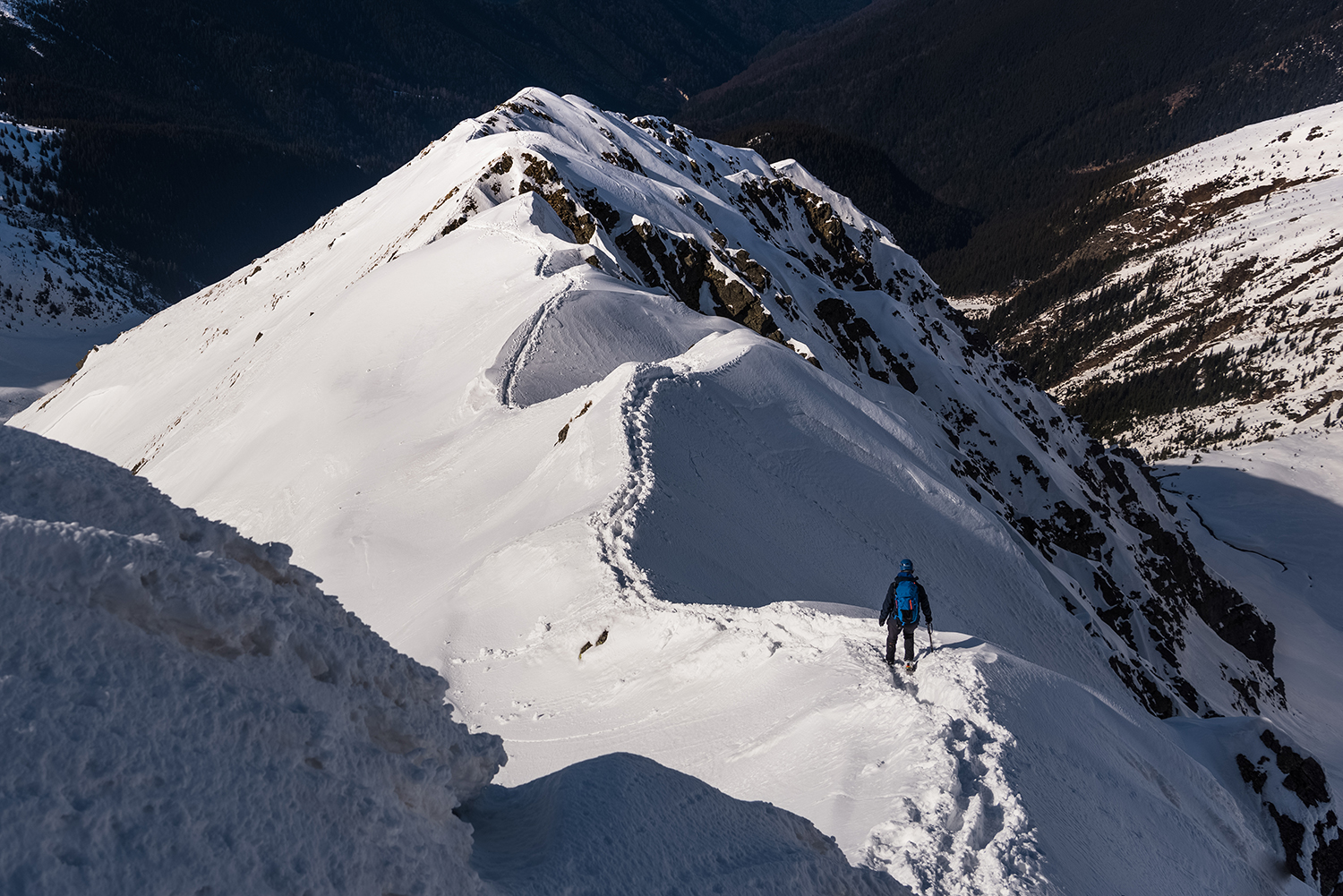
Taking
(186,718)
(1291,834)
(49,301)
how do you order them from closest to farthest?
(186,718)
(1291,834)
(49,301)

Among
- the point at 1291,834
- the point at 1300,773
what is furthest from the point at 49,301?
the point at 1291,834

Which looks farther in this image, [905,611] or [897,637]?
[897,637]

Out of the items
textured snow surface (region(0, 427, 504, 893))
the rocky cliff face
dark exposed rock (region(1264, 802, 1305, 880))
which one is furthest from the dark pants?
the rocky cliff face

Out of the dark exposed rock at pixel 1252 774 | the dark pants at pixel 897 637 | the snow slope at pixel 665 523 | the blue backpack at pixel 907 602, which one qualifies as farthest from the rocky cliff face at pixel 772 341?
the blue backpack at pixel 907 602

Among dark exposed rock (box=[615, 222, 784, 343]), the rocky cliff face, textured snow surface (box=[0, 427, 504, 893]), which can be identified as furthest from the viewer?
dark exposed rock (box=[615, 222, 784, 343])

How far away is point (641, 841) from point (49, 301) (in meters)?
86.8

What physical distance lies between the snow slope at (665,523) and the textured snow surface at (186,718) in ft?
13.2

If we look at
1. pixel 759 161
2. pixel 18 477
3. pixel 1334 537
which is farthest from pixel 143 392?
pixel 1334 537

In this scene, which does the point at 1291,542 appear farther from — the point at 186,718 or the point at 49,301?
the point at 49,301

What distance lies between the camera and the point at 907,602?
884cm

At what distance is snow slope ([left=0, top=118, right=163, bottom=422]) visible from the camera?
61438 mm

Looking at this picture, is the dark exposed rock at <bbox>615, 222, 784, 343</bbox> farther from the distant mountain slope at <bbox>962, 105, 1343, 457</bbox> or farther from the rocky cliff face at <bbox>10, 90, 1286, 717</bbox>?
the distant mountain slope at <bbox>962, 105, 1343, 457</bbox>

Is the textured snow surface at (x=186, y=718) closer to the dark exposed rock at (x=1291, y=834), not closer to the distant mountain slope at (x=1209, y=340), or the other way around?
the dark exposed rock at (x=1291, y=834)

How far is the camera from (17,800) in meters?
3.34
